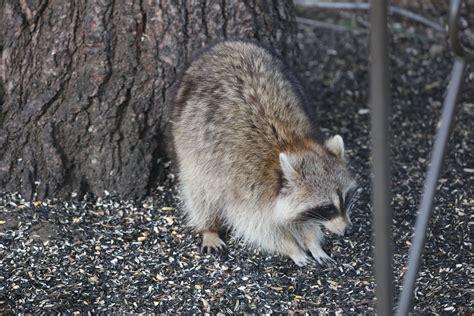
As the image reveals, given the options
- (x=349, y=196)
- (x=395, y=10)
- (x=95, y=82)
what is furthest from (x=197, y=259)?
(x=395, y=10)

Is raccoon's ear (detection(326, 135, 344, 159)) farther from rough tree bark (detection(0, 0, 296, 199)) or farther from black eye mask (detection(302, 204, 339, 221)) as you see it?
A: rough tree bark (detection(0, 0, 296, 199))

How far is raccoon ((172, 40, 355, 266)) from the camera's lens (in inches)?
146

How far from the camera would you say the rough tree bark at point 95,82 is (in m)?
3.98

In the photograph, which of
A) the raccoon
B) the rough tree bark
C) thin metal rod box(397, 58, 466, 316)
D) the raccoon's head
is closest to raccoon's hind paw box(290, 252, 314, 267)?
the raccoon

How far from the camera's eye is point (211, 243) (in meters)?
3.93

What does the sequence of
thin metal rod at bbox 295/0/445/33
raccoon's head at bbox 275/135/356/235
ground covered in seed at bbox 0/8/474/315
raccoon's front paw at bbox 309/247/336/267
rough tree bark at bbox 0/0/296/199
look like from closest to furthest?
ground covered in seed at bbox 0/8/474/315 < raccoon's head at bbox 275/135/356/235 < raccoon's front paw at bbox 309/247/336/267 < rough tree bark at bbox 0/0/296/199 < thin metal rod at bbox 295/0/445/33

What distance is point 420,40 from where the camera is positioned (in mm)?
6203

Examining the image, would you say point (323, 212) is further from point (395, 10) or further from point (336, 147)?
point (395, 10)

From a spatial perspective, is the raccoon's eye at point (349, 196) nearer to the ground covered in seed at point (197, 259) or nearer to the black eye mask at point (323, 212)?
the black eye mask at point (323, 212)

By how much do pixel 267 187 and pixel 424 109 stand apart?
5.78 ft

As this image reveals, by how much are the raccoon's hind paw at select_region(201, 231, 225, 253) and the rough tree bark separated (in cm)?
50

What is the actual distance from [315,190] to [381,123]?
1.64 m

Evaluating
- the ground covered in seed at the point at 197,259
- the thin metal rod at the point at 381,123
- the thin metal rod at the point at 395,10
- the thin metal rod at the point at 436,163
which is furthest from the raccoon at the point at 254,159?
the thin metal rod at the point at 395,10

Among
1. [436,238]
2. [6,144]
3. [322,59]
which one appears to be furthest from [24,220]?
[322,59]
